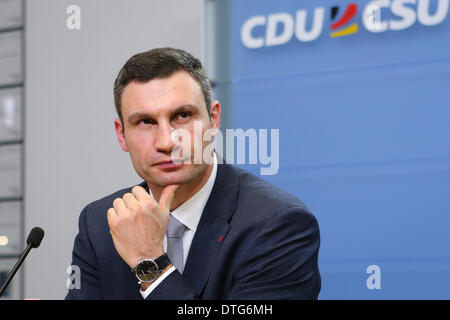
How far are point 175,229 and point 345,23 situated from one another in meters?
1.49

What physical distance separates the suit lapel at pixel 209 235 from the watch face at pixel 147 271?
0.17 meters

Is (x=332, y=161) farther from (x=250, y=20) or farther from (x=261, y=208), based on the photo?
(x=261, y=208)

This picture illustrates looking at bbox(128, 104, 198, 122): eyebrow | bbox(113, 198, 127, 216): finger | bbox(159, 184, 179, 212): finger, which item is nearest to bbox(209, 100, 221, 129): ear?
bbox(128, 104, 198, 122): eyebrow

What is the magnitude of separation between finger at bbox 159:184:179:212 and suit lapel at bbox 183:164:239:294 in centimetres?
14

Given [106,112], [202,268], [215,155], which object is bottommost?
[202,268]

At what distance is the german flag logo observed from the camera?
279 centimetres

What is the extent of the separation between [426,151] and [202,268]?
141 cm

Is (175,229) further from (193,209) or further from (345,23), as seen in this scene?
(345,23)

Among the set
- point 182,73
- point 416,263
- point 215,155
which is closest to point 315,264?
point 215,155

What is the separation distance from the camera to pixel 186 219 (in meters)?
1.78

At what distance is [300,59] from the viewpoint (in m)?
2.90

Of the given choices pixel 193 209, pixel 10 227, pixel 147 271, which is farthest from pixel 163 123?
pixel 10 227

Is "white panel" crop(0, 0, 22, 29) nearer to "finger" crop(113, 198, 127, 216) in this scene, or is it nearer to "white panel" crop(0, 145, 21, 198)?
"white panel" crop(0, 145, 21, 198)

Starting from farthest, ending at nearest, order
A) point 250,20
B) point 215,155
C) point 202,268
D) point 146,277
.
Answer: point 250,20 < point 215,155 < point 202,268 < point 146,277
